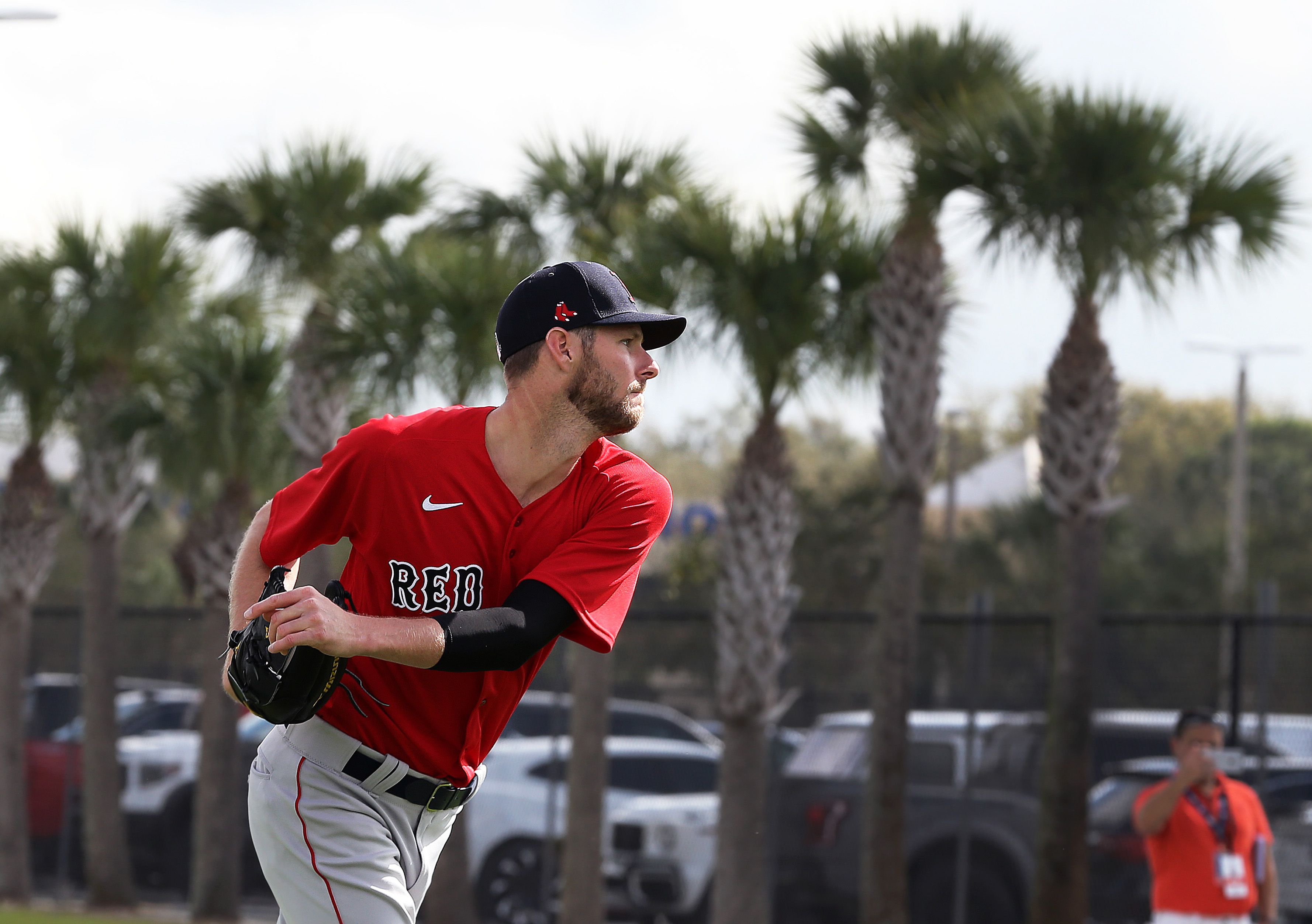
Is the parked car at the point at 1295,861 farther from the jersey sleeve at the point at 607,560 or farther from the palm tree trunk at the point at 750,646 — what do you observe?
the jersey sleeve at the point at 607,560

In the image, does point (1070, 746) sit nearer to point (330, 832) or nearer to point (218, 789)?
point (218, 789)

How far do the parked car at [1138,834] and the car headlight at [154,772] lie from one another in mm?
9793

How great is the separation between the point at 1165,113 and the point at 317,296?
7.37m

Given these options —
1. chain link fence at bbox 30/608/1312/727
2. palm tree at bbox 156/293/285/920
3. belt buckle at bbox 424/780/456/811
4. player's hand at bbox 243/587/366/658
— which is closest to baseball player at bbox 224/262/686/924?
belt buckle at bbox 424/780/456/811

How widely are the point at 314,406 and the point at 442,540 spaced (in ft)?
35.5

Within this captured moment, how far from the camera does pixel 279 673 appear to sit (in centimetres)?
294

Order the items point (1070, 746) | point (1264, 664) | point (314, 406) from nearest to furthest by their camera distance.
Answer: point (1264, 664), point (1070, 746), point (314, 406)

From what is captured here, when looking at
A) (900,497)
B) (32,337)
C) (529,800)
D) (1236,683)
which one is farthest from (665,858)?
(32,337)

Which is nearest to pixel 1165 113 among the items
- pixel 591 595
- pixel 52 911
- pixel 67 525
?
pixel 591 595

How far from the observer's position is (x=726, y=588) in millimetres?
12016

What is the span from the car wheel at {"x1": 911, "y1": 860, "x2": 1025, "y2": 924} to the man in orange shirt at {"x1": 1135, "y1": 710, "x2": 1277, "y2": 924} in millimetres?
3569

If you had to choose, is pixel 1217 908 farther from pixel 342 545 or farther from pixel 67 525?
pixel 67 525

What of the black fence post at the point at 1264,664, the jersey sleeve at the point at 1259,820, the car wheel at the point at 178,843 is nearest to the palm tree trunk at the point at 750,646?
the black fence post at the point at 1264,664

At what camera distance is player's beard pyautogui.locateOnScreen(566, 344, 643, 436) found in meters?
3.31
